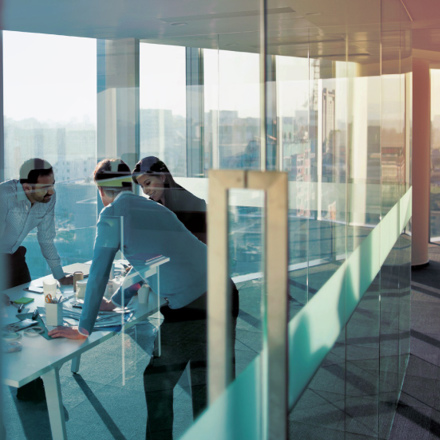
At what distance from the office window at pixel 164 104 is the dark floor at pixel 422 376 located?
304 centimetres

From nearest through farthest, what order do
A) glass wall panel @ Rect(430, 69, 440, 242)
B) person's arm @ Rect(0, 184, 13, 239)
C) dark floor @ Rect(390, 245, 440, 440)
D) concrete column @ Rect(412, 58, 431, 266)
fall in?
person's arm @ Rect(0, 184, 13, 239) < dark floor @ Rect(390, 245, 440, 440) < concrete column @ Rect(412, 58, 431, 266) < glass wall panel @ Rect(430, 69, 440, 242)

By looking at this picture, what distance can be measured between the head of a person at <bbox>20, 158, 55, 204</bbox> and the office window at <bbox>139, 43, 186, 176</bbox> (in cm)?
22

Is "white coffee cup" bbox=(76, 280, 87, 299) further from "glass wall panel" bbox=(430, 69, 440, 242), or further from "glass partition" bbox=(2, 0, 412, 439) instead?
"glass wall panel" bbox=(430, 69, 440, 242)

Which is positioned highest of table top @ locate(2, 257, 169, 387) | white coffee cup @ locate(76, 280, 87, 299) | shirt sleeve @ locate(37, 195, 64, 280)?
shirt sleeve @ locate(37, 195, 64, 280)

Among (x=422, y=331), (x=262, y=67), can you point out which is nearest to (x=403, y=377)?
(x=422, y=331)

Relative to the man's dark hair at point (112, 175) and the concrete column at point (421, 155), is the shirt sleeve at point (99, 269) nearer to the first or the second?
the man's dark hair at point (112, 175)

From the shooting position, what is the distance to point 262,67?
1518 mm

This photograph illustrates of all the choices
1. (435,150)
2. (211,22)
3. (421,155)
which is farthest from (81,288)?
(435,150)

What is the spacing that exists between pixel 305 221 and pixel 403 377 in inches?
125

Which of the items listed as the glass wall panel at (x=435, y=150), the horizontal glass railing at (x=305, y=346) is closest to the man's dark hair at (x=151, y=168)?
the horizontal glass railing at (x=305, y=346)

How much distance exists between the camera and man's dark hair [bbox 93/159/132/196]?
1112 millimetres

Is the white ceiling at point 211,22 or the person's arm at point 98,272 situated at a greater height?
the white ceiling at point 211,22

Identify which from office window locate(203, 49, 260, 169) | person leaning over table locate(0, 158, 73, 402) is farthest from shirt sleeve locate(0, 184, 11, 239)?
office window locate(203, 49, 260, 169)

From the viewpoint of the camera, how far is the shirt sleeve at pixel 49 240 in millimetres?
1014
